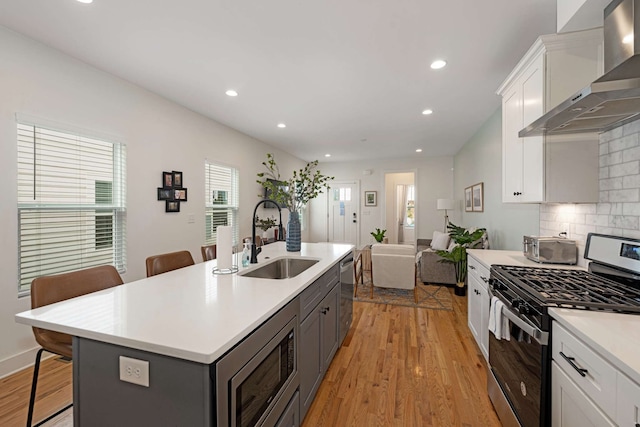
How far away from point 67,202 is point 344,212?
6.26 metres

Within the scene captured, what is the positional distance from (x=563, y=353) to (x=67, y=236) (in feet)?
12.0

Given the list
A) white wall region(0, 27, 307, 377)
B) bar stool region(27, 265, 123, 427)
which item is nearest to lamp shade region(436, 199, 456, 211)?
white wall region(0, 27, 307, 377)

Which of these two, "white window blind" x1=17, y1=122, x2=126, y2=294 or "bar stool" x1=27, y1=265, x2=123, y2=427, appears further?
"white window blind" x1=17, y1=122, x2=126, y2=294

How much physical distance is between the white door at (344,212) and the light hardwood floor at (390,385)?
4948mm

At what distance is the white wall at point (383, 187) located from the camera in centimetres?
707

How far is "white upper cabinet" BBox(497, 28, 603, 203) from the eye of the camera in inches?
67.5

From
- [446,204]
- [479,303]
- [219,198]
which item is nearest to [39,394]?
[219,198]

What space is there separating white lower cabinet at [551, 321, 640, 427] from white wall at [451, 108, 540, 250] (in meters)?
1.99

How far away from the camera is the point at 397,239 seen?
8992 millimetres

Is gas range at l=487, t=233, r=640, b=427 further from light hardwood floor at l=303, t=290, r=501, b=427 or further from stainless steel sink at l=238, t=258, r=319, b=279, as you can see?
stainless steel sink at l=238, t=258, r=319, b=279

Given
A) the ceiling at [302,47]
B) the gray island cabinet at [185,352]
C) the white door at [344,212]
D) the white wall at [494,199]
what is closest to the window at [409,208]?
the white door at [344,212]

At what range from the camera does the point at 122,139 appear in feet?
9.66

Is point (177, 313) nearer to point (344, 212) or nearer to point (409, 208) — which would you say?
point (344, 212)

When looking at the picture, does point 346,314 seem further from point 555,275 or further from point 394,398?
point 555,275
